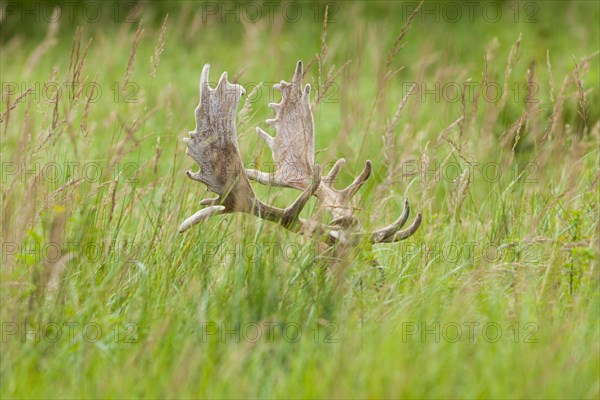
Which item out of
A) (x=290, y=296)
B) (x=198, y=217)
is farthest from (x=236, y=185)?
(x=290, y=296)

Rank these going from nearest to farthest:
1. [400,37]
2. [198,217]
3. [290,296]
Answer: [290,296]
[198,217]
[400,37]

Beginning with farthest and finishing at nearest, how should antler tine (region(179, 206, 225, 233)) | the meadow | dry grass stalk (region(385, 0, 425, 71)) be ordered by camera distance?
dry grass stalk (region(385, 0, 425, 71))
antler tine (region(179, 206, 225, 233))
the meadow

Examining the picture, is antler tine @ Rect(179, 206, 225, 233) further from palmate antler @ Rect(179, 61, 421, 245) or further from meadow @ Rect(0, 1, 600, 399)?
meadow @ Rect(0, 1, 600, 399)

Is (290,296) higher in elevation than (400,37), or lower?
lower

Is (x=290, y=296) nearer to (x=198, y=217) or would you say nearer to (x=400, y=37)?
(x=198, y=217)

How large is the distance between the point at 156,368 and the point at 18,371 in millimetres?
429

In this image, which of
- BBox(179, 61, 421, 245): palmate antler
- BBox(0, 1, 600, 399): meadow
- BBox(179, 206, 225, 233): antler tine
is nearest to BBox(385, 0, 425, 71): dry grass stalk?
BBox(0, 1, 600, 399): meadow

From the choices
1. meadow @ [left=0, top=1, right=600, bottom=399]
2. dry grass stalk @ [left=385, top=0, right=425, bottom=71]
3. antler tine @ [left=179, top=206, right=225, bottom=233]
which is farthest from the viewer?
dry grass stalk @ [left=385, top=0, right=425, bottom=71]

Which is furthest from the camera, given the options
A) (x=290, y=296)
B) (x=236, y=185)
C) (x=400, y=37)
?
(x=400, y=37)

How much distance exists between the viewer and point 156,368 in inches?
124

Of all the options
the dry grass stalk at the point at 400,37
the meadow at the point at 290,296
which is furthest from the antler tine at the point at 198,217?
the dry grass stalk at the point at 400,37

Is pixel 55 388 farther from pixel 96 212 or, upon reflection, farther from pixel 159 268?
pixel 96 212

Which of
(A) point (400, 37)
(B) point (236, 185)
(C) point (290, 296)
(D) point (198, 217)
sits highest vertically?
(A) point (400, 37)

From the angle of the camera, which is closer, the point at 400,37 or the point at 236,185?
the point at 236,185
